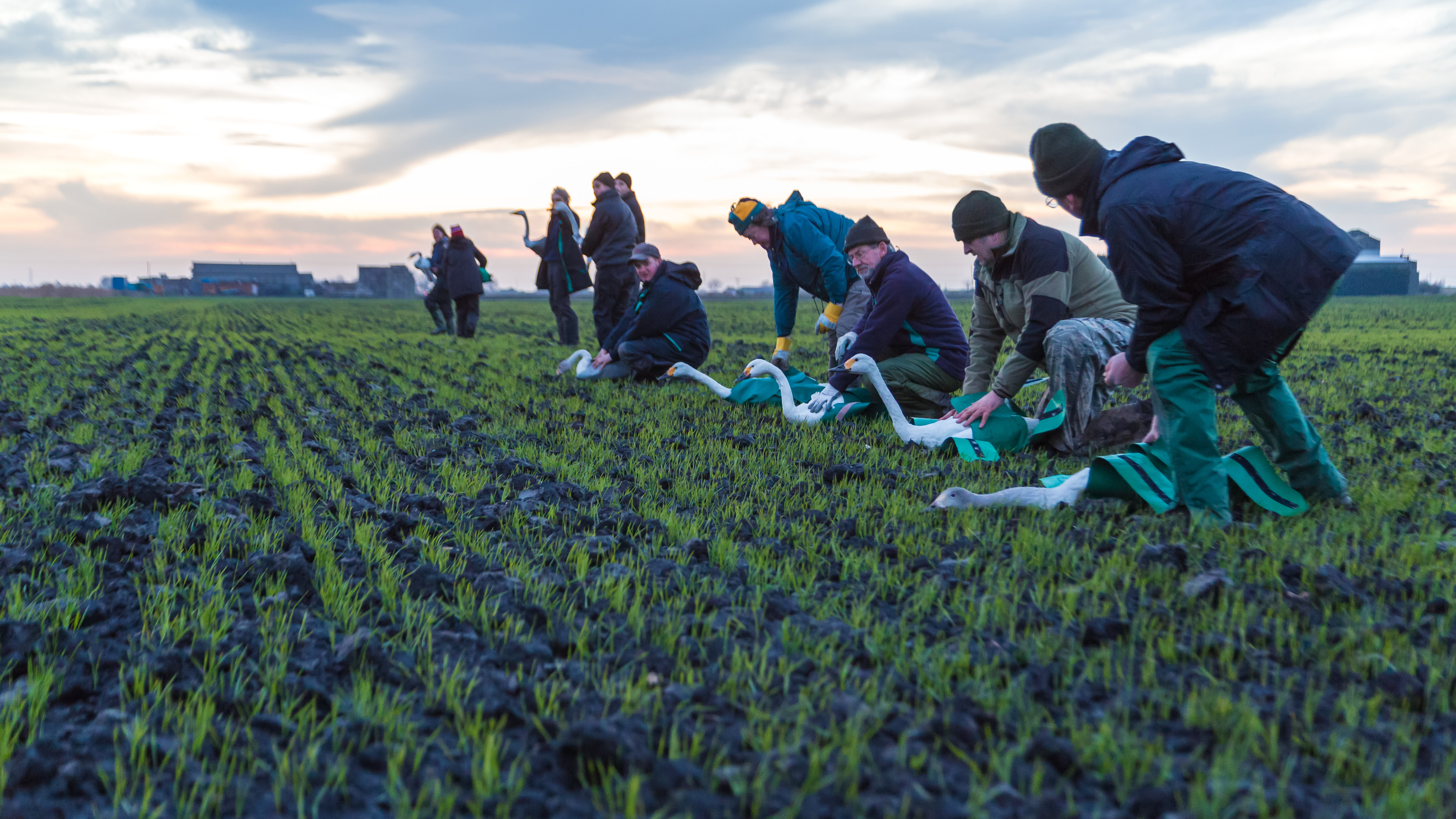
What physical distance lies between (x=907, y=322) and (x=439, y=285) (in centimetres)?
1392

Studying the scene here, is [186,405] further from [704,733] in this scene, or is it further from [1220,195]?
[1220,195]

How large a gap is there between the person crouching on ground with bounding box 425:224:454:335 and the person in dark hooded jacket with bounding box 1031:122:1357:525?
15732 millimetres

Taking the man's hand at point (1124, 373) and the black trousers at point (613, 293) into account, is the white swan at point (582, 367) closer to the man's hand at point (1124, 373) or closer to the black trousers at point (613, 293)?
the black trousers at point (613, 293)

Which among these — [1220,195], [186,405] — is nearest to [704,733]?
[1220,195]

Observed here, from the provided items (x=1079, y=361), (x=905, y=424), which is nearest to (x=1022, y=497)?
(x=905, y=424)

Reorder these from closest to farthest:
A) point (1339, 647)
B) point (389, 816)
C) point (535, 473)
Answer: point (389, 816), point (1339, 647), point (535, 473)

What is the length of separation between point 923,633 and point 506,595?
60.3 inches

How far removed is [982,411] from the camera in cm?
588

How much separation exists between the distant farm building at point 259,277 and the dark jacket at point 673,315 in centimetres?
10983

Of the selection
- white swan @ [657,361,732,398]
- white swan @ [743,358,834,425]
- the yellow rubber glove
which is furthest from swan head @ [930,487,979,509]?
the yellow rubber glove

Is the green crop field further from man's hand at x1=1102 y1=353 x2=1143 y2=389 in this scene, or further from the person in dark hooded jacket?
man's hand at x1=1102 y1=353 x2=1143 y2=389

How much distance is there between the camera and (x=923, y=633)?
2902 millimetres

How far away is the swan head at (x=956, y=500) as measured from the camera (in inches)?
166

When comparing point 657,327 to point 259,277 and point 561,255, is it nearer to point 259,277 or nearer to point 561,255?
point 561,255
